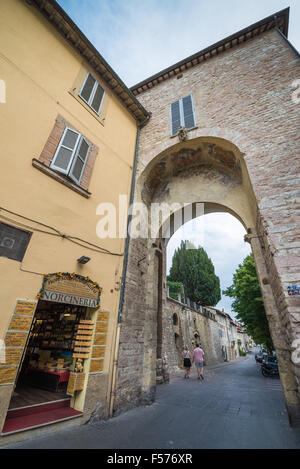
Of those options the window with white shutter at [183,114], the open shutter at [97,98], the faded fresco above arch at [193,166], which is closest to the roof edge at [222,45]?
the window with white shutter at [183,114]

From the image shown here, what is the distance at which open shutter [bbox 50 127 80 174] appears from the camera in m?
4.58

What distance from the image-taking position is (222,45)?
7918 millimetres

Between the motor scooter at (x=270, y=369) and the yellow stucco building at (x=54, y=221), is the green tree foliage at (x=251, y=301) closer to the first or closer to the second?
the motor scooter at (x=270, y=369)

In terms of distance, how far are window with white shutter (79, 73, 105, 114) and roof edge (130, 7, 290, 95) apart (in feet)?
12.6

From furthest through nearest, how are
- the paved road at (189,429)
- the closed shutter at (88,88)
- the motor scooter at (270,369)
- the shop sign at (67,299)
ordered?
the motor scooter at (270,369)
the closed shutter at (88,88)
the shop sign at (67,299)
the paved road at (189,429)

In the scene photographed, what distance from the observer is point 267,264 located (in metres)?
4.93

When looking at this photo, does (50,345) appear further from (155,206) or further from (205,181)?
(205,181)

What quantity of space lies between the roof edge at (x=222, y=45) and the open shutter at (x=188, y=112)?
2038mm

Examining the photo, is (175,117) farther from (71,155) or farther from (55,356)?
(55,356)

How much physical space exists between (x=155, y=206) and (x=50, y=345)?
580 centimetres

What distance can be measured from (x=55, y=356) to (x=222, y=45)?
1237 centimetres

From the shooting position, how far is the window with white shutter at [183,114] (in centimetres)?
730

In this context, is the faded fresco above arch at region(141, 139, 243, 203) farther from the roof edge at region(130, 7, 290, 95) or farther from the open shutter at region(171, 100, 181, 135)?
the roof edge at region(130, 7, 290, 95)

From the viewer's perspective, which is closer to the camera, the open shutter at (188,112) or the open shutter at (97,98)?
the open shutter at (97,98)
